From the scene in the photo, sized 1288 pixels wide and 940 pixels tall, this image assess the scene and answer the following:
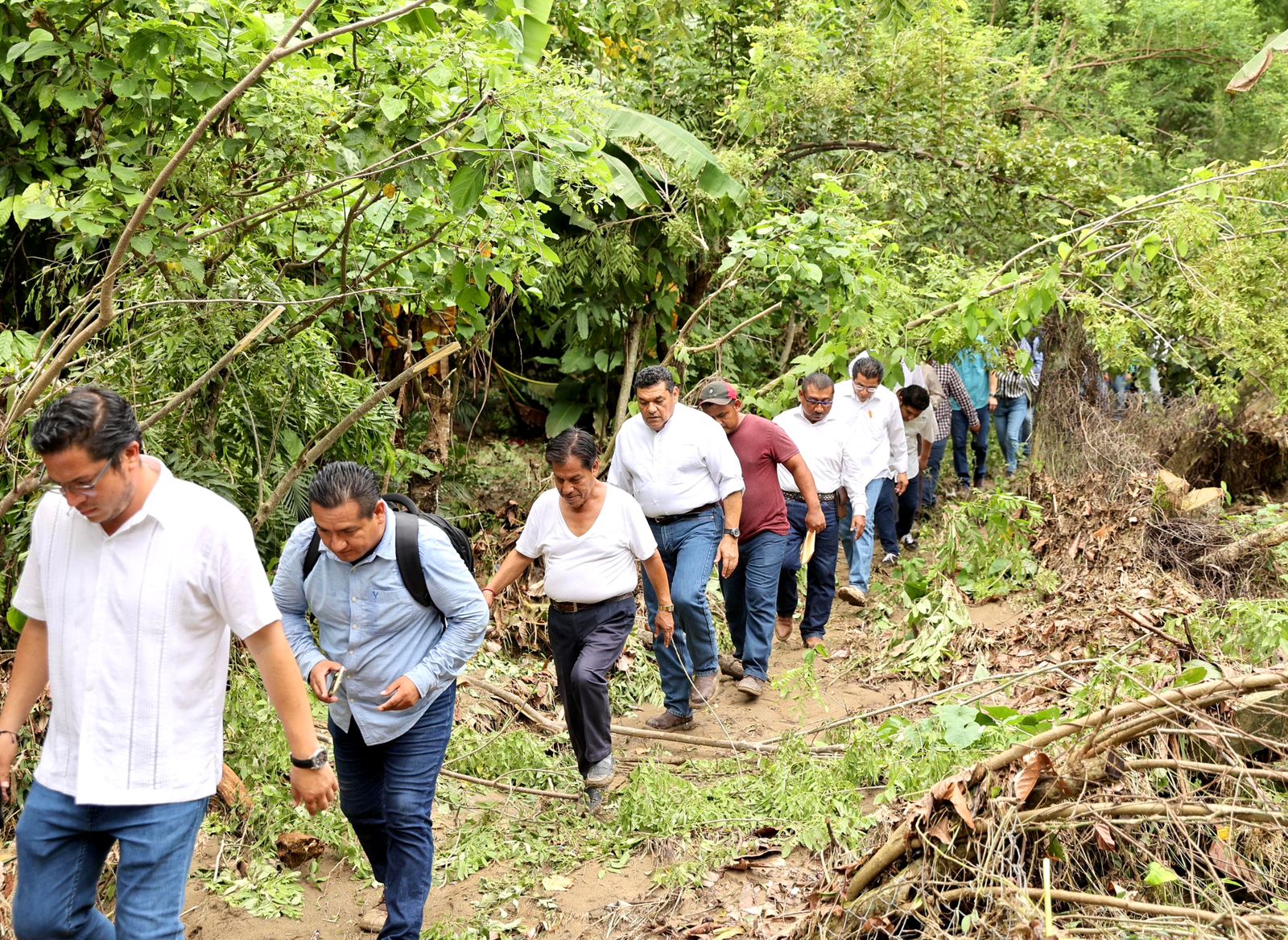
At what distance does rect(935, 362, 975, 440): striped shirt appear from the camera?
A: 1309 centimetres

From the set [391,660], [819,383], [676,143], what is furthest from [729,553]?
[676,143]

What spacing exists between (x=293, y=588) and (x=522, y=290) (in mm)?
3547

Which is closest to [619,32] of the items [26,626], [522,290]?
[522,290]

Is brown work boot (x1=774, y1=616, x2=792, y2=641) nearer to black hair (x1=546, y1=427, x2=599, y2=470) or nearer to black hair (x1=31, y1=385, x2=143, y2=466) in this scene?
black hair (x1=546, y1=427, x2=599, y2=470)

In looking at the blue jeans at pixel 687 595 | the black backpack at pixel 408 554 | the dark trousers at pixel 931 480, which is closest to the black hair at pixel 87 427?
the black backpack at pixel 408 554

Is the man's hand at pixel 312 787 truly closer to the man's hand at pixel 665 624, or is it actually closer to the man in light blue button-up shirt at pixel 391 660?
A: the man in light blue button-up shirt at pixel 391 660

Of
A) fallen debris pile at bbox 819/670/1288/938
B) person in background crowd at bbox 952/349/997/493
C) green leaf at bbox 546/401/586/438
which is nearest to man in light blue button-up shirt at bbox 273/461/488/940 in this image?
fallen debris pile at bbox 819/670/1288/938

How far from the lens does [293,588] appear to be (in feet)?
16.1

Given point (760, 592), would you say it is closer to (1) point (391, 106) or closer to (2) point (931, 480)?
(1) point (391, 106)

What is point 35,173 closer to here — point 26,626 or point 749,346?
point 26,626

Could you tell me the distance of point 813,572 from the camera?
9617 millimetres

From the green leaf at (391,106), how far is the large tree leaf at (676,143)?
4718mm

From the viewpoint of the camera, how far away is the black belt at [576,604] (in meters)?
6.56

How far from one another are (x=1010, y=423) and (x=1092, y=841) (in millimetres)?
10894
